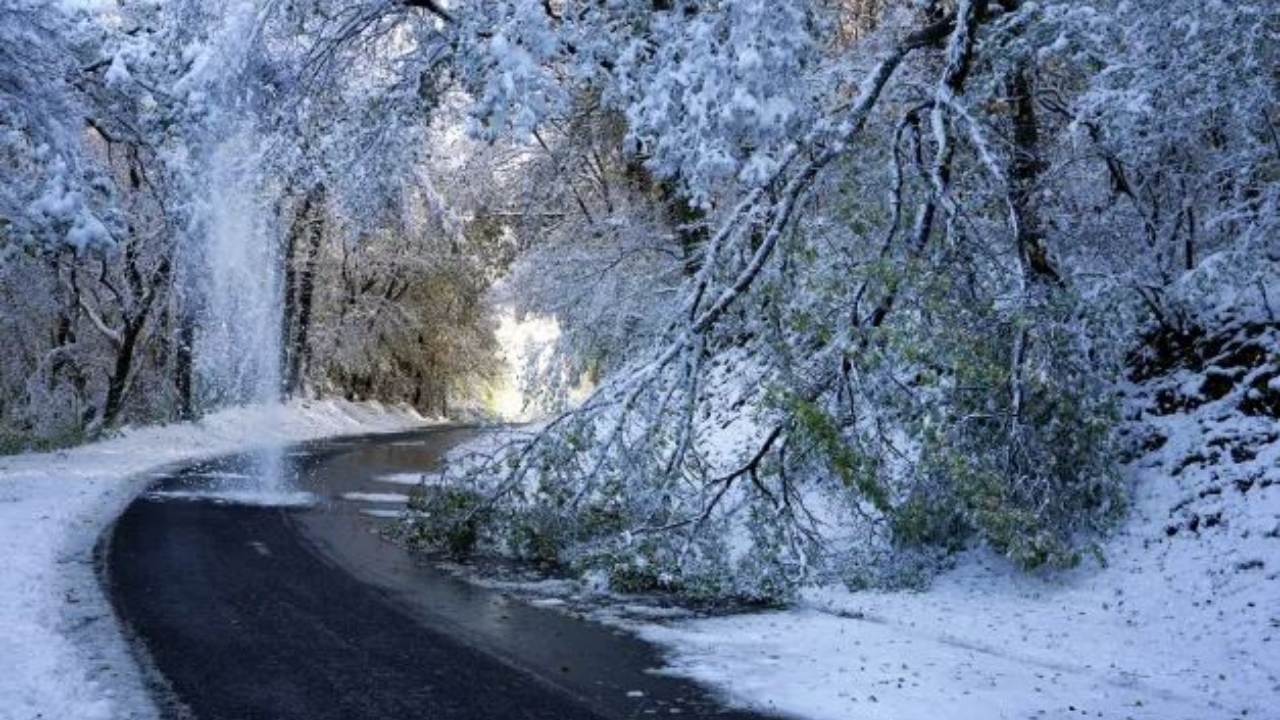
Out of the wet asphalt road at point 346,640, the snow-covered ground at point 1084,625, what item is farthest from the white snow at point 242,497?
the snow-covered ground at point 1084,625

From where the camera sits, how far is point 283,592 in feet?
32.9

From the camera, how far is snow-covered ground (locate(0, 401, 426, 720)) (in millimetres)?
6699

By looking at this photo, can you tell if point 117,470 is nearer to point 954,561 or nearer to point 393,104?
→ point 393,104

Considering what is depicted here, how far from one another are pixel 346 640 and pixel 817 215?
5916 mm

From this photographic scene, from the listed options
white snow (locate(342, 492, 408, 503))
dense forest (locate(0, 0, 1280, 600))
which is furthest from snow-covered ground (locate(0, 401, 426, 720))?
dense forest (locate(0, 0, 1280, 600))

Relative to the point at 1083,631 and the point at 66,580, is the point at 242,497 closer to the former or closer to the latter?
the point at 66,580

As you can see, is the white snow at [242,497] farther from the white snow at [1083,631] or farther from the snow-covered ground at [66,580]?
the white snow at [1083,631]

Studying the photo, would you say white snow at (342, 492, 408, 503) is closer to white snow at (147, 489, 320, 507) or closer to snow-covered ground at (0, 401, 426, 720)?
white snow at (147, 489, 320, 507)

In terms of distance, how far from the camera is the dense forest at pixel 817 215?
10094 millimetres

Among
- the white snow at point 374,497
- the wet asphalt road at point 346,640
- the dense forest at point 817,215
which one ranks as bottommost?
the wet asphalt road at point 346,640

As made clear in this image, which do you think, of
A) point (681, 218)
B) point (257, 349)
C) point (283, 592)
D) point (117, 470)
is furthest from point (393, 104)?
point (257, 349)

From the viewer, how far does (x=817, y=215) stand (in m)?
11.3

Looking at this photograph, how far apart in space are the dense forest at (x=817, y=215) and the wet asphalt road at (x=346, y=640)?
1470 mm

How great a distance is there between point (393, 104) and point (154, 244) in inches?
573
